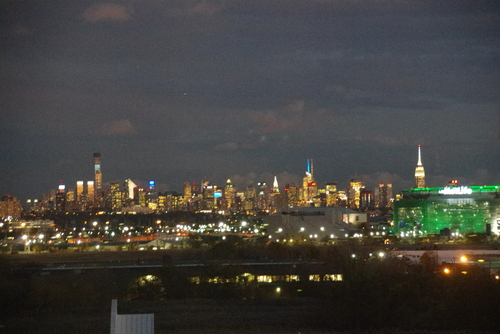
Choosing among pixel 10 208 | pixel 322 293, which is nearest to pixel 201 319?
pixel 322 293

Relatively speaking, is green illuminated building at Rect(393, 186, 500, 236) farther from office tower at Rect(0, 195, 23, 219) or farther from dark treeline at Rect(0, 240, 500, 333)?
office tower at Rect(0, 195, 23, 219)

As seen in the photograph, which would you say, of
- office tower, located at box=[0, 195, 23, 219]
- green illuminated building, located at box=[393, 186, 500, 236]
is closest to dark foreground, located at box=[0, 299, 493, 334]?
green illuminated building, located at box=[393, 186, 500, 236]

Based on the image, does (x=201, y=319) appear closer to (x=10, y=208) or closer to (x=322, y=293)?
(x=322, y=293)

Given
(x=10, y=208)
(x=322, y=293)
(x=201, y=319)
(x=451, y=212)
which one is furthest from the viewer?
(x=10, y=208)

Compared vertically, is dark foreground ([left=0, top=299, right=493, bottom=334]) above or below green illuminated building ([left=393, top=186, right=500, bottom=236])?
below

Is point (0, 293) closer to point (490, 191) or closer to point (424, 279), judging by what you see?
point (424, 279)
